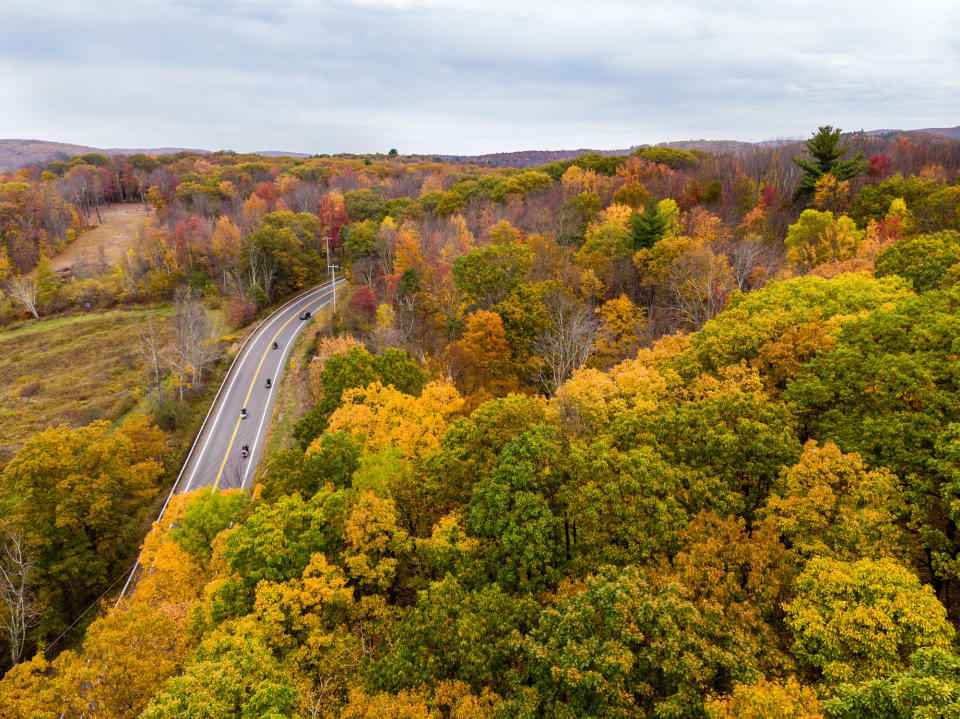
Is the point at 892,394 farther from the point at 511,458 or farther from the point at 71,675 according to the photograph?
the point at 71,675

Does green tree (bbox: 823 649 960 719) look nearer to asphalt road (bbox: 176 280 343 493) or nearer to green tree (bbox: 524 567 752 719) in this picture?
green tree (bbox: 524 567 752 719)

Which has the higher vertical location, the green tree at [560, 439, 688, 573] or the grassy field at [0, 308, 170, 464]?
the green tree at [560, 439, 688, 573]

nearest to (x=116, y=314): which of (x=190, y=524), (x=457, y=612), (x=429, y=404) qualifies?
(x=190, y=524)

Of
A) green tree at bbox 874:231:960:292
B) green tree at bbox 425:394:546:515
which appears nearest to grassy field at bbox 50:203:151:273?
green tree at bbox 425:394:546:515

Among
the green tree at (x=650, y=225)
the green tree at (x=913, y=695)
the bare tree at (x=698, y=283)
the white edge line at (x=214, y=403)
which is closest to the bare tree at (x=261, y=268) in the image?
the white edge line at (x=214, y=403)

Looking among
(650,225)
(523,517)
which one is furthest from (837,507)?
(650,225)

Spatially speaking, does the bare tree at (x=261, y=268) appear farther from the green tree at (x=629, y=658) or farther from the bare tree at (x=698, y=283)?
the green tree at (x=629, y=658)
